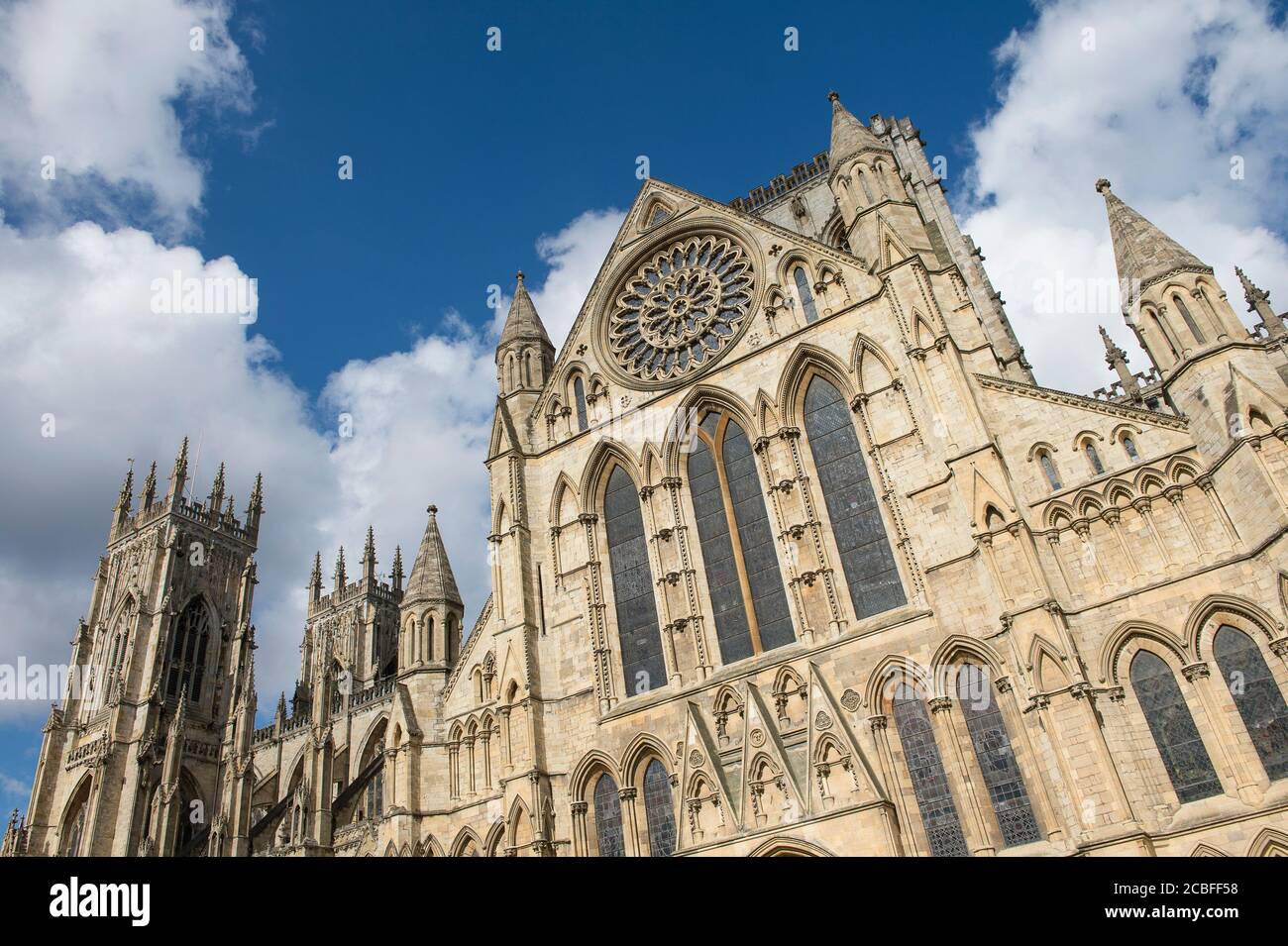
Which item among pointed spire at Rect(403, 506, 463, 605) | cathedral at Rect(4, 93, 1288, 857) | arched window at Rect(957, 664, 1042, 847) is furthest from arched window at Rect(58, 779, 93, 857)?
arched window at Rect(957, 664, 1042, 847)

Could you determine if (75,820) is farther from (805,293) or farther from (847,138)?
(847,138)

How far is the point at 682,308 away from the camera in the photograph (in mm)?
23141

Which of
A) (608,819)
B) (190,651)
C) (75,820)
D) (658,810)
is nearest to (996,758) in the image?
(658,810)

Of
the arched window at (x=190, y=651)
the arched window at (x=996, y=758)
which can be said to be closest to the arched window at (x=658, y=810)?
the arched window at (x=996, y=758)

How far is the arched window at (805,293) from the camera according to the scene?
20.7 metres

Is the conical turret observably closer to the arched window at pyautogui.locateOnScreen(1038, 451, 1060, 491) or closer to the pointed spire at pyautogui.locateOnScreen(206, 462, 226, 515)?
the arched window at pyautogui.locateOnScreen(1038, 451, 1060, 491)

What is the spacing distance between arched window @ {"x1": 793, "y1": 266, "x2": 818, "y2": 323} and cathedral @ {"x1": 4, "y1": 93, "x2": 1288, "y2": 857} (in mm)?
103

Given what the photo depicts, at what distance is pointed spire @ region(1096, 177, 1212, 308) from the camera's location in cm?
1689

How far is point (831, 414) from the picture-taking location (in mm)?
19688

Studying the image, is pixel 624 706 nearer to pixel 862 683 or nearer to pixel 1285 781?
pixel 862 683

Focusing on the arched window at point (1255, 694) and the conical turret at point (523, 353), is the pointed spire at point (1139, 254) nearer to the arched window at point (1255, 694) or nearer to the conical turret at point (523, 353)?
the arched window at point (1255, 694)

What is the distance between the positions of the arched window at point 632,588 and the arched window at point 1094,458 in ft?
30.1
